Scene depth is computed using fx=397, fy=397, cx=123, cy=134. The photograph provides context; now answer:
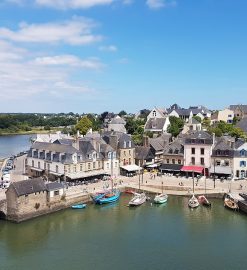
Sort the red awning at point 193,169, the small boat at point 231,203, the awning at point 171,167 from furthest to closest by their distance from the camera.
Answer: the awning at point 171,167, the red awning at point 193,169, the small boat at point 231,203

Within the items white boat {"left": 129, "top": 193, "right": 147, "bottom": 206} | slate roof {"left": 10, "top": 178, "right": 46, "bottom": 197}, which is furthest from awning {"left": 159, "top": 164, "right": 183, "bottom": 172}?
slate roof {"left": 10, "top": 178, "right": 46, "bottom": 197}

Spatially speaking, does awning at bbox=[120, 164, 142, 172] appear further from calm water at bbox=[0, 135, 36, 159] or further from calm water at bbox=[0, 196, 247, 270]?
calm water at bbox=[0, 135, 36, 159]

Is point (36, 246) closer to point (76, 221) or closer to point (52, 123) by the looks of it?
point (76, 221)

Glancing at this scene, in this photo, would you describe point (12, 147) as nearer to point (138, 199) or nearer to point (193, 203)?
point (138, 199)

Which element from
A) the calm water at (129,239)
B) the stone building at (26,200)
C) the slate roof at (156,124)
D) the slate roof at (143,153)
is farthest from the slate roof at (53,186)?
the slate roof at (156,124)

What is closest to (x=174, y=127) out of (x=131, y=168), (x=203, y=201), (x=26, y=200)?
(x=131, y=168)

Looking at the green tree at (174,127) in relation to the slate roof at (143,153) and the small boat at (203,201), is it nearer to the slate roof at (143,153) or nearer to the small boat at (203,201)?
the slate roof at (143,153)
